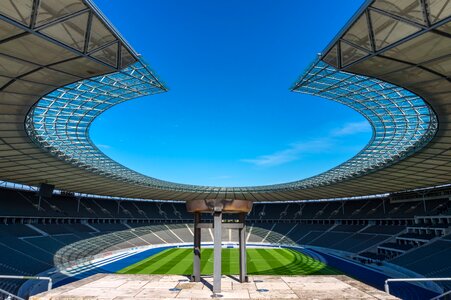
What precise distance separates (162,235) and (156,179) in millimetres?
24796

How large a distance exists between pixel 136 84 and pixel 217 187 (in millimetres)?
46516

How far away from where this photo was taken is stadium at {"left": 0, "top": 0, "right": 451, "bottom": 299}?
1340 cm

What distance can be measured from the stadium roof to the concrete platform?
1096cm

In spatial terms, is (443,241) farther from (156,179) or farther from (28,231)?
(28,231)

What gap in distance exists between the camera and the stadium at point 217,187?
1340cm

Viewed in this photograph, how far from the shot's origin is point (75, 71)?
1722 centimetres

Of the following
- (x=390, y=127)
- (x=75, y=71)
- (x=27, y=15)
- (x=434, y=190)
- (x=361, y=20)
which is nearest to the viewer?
(x=27, y=15)

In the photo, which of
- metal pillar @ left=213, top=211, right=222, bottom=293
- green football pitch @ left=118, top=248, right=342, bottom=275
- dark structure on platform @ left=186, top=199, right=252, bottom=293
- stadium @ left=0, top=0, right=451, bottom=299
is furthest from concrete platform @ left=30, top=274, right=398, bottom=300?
green football pitch @ left=118, top=248, right=342, bottom=275

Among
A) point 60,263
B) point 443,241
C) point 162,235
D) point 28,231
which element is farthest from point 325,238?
point 28,231

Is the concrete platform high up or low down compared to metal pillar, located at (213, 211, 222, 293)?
down

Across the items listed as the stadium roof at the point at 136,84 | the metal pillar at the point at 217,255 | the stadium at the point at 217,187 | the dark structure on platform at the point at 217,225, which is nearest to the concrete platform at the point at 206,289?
the stadium at the point at 217,187

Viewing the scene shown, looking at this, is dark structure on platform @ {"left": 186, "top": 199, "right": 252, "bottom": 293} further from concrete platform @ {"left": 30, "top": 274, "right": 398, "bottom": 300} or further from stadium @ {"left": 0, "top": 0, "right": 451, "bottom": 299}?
concrete platform @ {"left": 30, "top": 274, "right": 398, "bottom": 300}

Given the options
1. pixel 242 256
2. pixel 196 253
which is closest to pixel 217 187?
pixel 196 253

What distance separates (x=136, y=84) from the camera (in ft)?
79.9
